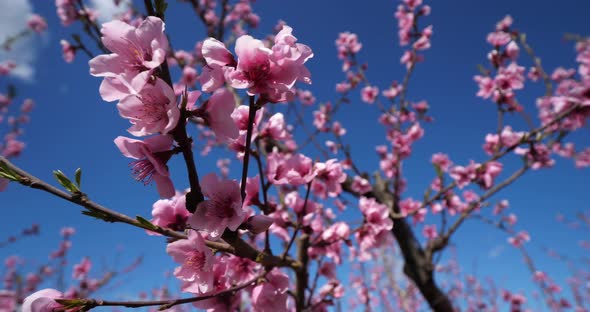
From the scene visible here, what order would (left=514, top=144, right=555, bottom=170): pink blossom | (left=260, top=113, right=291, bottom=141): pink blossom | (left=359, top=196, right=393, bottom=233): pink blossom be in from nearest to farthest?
(left=260, top=113, right=291, bottom=141): pink blossom
(left=359, top=196, right=393, bottom=233): pink blossom
(left=514, top=144, right=555, bottom=170): pink blossom

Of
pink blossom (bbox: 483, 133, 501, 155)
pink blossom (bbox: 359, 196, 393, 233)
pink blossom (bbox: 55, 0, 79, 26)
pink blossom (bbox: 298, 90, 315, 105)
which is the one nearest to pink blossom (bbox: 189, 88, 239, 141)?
pink blossom (bbox: 359, 196, 393, 233)

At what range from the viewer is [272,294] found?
1.35 m

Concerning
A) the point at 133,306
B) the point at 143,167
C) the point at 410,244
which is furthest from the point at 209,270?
the point at 410,244

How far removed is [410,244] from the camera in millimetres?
3742

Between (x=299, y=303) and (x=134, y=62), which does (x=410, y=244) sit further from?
(x=134, y=62)

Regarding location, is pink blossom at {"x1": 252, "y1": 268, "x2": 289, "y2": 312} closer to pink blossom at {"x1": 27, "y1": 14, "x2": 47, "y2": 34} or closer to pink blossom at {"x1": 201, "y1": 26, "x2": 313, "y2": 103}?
pink blossom at {"x1": 201, "y1": 26, "x2": 313, "y2": 103}

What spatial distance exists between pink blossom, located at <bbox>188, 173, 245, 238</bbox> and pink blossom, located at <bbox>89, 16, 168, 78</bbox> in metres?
0.38

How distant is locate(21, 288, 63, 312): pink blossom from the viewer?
0.91 meters

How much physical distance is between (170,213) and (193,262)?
0.25 m

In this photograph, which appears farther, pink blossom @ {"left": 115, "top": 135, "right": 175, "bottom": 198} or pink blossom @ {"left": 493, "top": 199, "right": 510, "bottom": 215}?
pink blossom @ {"left": 493, "top": 199, "right": 510, "bottom": 215}

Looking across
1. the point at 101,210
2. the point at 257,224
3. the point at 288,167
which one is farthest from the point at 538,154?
the point at 101,210

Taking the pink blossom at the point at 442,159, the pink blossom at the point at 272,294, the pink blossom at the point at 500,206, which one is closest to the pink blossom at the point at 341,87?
the pink blossom at the point at 442,159

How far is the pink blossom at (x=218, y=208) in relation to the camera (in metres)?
0.95

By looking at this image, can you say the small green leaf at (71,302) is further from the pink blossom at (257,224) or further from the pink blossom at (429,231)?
the pink blossom at (429,231)
